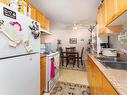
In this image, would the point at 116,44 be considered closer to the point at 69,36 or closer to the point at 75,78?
the point at 75,78

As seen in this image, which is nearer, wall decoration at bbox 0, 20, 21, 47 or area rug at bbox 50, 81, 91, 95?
wall decoration at bbox 0, 20, 21, 47

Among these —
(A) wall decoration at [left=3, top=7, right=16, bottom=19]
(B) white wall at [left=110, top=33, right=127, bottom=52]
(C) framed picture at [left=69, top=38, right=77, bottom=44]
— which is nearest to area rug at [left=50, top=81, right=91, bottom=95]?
(B) white wall at [left=110, top=33, right=127, bottom=52]

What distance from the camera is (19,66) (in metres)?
1.21

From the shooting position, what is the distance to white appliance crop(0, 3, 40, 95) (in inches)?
38.7

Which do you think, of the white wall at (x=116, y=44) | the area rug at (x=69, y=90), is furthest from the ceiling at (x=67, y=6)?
the area rug at (x=69, y=90)

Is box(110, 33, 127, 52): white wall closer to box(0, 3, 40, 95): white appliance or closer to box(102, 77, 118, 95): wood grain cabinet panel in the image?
box(102, 77, 118, 95): wood grain cabinet panel

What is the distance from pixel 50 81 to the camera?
255 centimetres

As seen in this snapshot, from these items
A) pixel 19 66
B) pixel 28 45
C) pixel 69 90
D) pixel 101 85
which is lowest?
pixel 69 90

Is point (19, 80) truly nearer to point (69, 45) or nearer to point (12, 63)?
point (12, 63)

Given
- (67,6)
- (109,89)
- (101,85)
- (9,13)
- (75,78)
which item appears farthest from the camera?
(75,78)

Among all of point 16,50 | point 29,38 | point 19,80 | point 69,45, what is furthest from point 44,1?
point 69,45

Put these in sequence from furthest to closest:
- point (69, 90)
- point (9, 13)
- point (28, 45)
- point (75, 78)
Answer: point (75, 78), point (69, 90), point (28, 45), point (9, 13)

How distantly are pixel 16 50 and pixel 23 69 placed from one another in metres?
0.27

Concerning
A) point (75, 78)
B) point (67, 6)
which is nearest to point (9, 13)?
point (67, 6)
